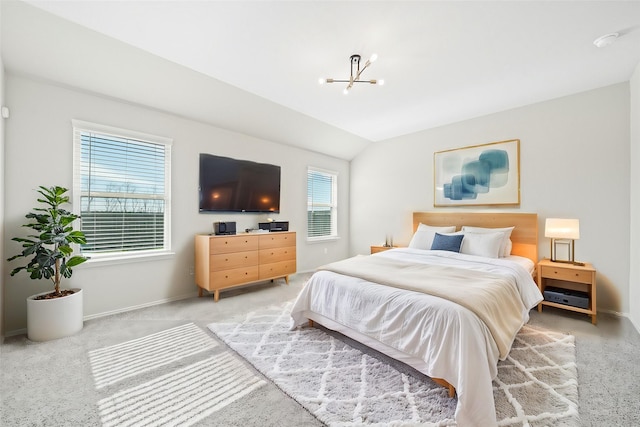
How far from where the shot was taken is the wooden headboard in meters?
3.51

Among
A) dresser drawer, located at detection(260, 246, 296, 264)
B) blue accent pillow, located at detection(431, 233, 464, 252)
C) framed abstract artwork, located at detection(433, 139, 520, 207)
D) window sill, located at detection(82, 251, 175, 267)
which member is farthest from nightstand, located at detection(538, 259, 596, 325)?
window sill, located at detection(82, 251, 175, 267)

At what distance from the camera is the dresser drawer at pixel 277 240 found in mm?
3988

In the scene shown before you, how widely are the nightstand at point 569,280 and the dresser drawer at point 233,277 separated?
371cm

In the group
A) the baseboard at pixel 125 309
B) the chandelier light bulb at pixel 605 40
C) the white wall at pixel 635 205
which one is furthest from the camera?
the white wall at pixel 635 205

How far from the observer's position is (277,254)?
13.7 feet

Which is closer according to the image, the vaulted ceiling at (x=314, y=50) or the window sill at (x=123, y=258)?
the vaulted ceiling at (x=314, y=50)

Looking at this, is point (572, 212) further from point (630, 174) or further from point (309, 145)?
point (309, 145)

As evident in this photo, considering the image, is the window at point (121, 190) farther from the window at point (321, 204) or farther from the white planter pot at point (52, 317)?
the window at point (321, 204)

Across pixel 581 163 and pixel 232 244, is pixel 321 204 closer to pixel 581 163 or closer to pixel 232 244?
pixel 232 244

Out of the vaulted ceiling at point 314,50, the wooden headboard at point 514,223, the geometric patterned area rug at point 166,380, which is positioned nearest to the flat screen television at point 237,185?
the vaulted ceiling at point 314,50

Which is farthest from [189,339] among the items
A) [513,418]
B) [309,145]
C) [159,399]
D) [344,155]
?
[344,155]

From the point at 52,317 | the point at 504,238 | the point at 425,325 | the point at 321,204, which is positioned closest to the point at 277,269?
the point at 321,204

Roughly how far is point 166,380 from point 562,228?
427 centimetres

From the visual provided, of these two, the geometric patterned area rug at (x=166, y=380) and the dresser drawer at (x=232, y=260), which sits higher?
the dresser drawer at (x=232, y=260)
